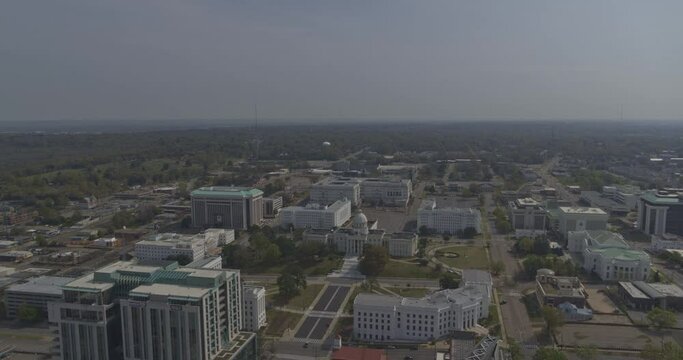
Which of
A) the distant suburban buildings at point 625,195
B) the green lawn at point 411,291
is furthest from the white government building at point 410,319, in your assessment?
the distant suburban buildings at point 625,195

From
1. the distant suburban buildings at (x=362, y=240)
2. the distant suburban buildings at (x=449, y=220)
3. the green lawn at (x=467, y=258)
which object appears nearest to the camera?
the green lawn at (x=467, y=258)

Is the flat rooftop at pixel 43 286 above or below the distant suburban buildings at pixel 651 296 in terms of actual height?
above

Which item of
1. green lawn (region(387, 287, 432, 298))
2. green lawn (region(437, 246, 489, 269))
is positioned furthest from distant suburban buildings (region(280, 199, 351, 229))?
green lawn (region(387, 287, 432, 298))

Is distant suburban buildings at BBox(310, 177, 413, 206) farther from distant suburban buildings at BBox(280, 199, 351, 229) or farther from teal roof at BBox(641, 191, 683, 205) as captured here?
teal roof at BBox(641, 191, 683, 205)

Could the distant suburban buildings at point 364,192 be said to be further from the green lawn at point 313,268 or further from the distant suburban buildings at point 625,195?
the distant suburban buildings at point 625,195

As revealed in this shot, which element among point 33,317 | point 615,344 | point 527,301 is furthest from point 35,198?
point 615,344

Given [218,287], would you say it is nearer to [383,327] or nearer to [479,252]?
[383,327]
